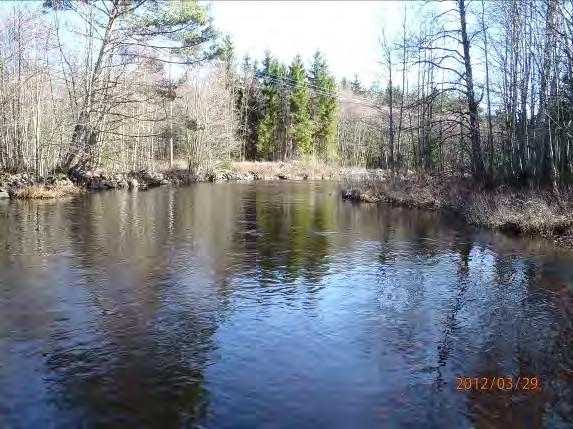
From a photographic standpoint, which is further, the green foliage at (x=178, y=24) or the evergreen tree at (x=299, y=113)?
the evergreen tree at (x=299, y=113)

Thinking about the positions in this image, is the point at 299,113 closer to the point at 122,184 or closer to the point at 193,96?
the point at 193,96

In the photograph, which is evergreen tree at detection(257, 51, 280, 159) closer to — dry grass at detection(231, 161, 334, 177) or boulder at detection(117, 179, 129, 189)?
dry grass at detection(231, 161, 334, 177)

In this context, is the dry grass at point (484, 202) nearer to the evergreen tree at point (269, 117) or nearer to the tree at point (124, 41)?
the tree at point (124, 41)

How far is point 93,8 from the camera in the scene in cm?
2884

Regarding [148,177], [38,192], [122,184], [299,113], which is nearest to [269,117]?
[299,113]

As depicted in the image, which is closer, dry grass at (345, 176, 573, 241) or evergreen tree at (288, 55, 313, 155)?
dry grass at (345, 176, 573, 241)

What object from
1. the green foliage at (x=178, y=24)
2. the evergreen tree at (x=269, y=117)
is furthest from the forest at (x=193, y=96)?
the evergreen tree at (x=269, y=117)

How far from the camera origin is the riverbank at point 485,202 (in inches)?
621

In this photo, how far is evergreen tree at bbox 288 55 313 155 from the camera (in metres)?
62.4

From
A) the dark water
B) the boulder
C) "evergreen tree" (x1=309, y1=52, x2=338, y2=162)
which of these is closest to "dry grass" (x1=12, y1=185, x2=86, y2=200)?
the boulder

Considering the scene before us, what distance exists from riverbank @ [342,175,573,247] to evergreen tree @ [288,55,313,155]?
34.4 meters
